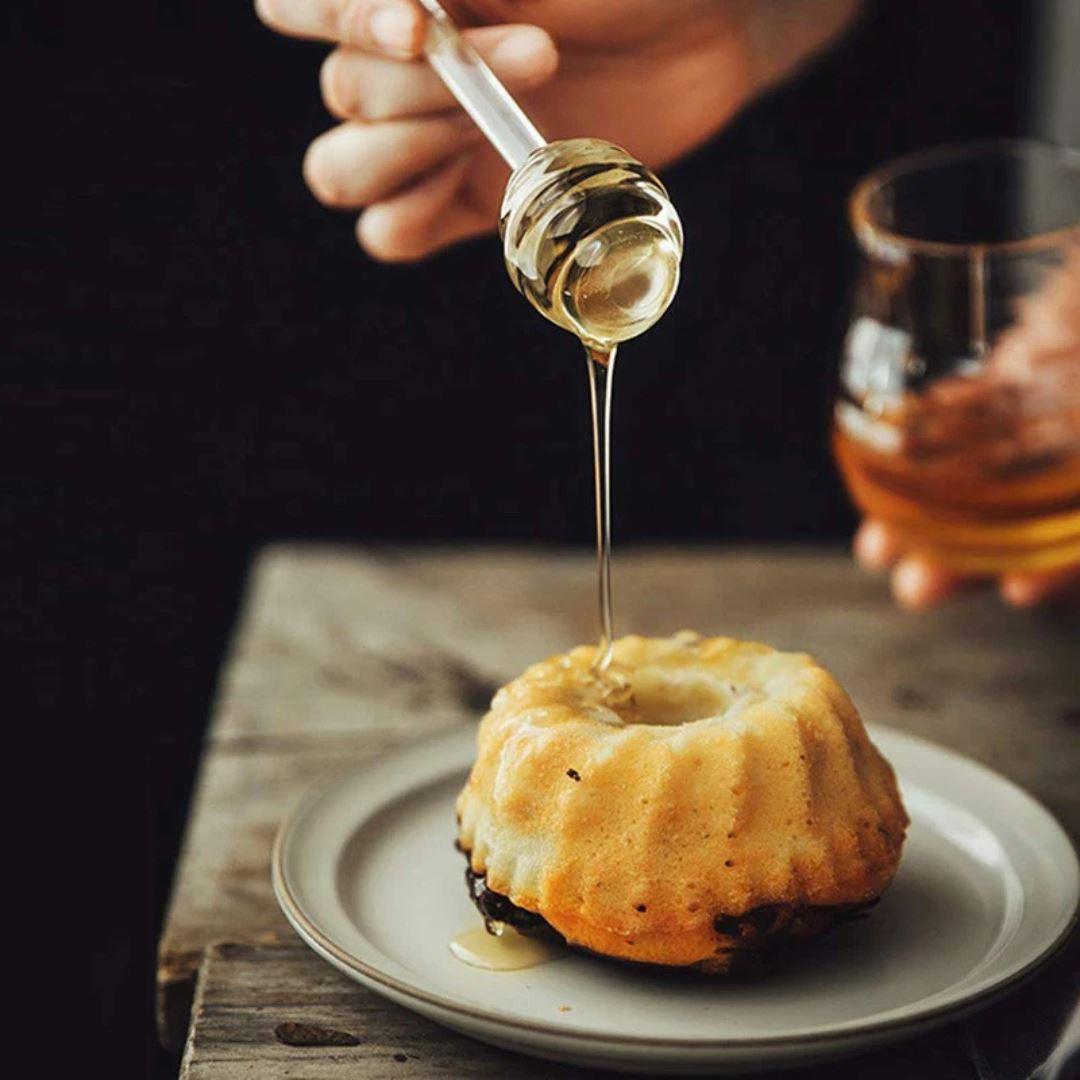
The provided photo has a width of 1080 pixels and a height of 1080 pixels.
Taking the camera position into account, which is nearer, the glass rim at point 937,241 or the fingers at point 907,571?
the glass rim at point 937,241

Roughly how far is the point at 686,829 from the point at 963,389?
2.18ft

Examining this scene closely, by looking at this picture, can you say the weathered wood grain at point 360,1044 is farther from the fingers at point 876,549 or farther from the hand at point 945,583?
the fingers at point 876,549

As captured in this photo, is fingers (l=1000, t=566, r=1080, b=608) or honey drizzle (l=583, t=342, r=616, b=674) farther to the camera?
fingers (l=1000, t=566, r=1080, b=608)

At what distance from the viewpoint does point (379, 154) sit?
125 centimetres

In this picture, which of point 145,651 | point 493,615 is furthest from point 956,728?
point 145,651

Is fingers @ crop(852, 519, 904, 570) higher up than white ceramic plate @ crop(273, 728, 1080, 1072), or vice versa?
white ceramic plate @ crop(273, 728, 1080, 1072)

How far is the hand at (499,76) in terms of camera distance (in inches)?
45.3

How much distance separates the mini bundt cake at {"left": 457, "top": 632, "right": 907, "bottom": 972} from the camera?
880 mm

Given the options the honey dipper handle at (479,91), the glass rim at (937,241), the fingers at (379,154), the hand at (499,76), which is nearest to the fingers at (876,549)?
the glass rim at (937,241)

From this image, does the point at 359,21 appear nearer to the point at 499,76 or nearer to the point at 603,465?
the point at 499,76

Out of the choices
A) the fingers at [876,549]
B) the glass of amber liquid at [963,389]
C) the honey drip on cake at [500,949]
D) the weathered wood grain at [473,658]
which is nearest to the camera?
the honey drip on cake at [500,949]

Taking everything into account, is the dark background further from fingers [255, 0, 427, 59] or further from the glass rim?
fingers [255, 0, 427, 59]

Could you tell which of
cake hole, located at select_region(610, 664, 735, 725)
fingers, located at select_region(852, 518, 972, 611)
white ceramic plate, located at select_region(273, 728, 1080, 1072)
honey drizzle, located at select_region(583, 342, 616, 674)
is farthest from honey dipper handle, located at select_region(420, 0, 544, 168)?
fingers, located at select_region(852, 518, 972, 611)

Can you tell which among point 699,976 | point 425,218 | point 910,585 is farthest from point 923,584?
point 699,976
